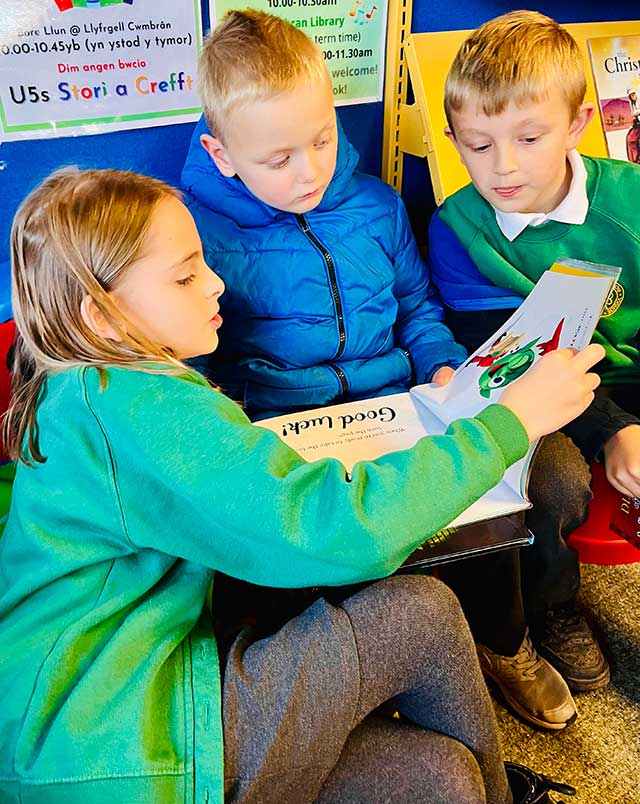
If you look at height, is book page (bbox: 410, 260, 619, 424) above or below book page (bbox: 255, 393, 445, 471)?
above

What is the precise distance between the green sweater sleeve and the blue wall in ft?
1.42

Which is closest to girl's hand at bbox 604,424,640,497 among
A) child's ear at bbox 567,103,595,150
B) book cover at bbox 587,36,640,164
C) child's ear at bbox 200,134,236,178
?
child's ear at bbox 567,103,595,150

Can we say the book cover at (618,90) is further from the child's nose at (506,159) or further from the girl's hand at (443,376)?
the girl's hand at (443,376)

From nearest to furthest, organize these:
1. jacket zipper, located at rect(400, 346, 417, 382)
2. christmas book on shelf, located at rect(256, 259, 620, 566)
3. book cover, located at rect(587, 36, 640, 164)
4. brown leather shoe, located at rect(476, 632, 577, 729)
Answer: christmas book on shelf, located at rect(256, 259, 620, 566)
brown leather shoe, located at rect(476, 632, 577, 729)
jacket zipper, located at rect(400, 346, 417, 382)
book cover, located at rect(587, 36, 640, 164)

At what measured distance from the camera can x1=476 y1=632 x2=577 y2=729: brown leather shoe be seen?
3.51ft

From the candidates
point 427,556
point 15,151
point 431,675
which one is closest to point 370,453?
point 427,556

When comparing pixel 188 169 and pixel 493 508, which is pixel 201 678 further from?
pixel 188 169

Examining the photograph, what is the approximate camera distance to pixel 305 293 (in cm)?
112

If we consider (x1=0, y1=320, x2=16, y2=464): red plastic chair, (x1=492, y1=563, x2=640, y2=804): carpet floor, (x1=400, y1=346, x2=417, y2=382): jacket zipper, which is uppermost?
(x1=0, y1=320, x2=16, y2=464): red plastic chair

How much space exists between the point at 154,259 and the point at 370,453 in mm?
338

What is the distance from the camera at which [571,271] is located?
93 centimetres

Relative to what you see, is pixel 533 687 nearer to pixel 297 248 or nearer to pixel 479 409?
pixel 479 409

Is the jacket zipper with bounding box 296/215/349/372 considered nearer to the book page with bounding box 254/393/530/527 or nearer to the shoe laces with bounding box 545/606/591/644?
the book page with bounding box 254/393/530/527

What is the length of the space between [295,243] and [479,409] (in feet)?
1.25
